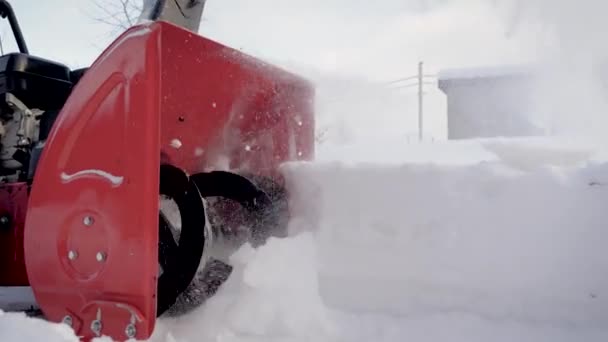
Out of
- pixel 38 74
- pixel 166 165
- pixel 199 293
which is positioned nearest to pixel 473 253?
pixel 199 293

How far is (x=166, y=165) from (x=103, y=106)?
30cm

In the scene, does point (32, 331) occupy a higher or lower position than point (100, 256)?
lower

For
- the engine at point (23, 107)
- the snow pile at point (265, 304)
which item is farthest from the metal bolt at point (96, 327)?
the engine at point (23, 107)

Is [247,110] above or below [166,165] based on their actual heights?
above

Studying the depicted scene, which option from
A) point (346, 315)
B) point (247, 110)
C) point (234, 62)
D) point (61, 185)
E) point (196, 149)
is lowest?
point (346, 315)

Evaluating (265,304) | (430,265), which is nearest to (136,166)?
(265,304)

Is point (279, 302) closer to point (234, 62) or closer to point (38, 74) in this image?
point (234, 62)

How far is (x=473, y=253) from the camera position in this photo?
1.90 metres

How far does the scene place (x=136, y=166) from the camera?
154 centimetres

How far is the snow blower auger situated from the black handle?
45 cm

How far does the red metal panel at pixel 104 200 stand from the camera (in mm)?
1532

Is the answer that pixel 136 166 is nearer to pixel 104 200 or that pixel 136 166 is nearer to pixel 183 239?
pixel 104 200

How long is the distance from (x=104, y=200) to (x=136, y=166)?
149 millimetres

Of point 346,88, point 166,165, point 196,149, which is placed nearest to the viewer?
point 166,165
